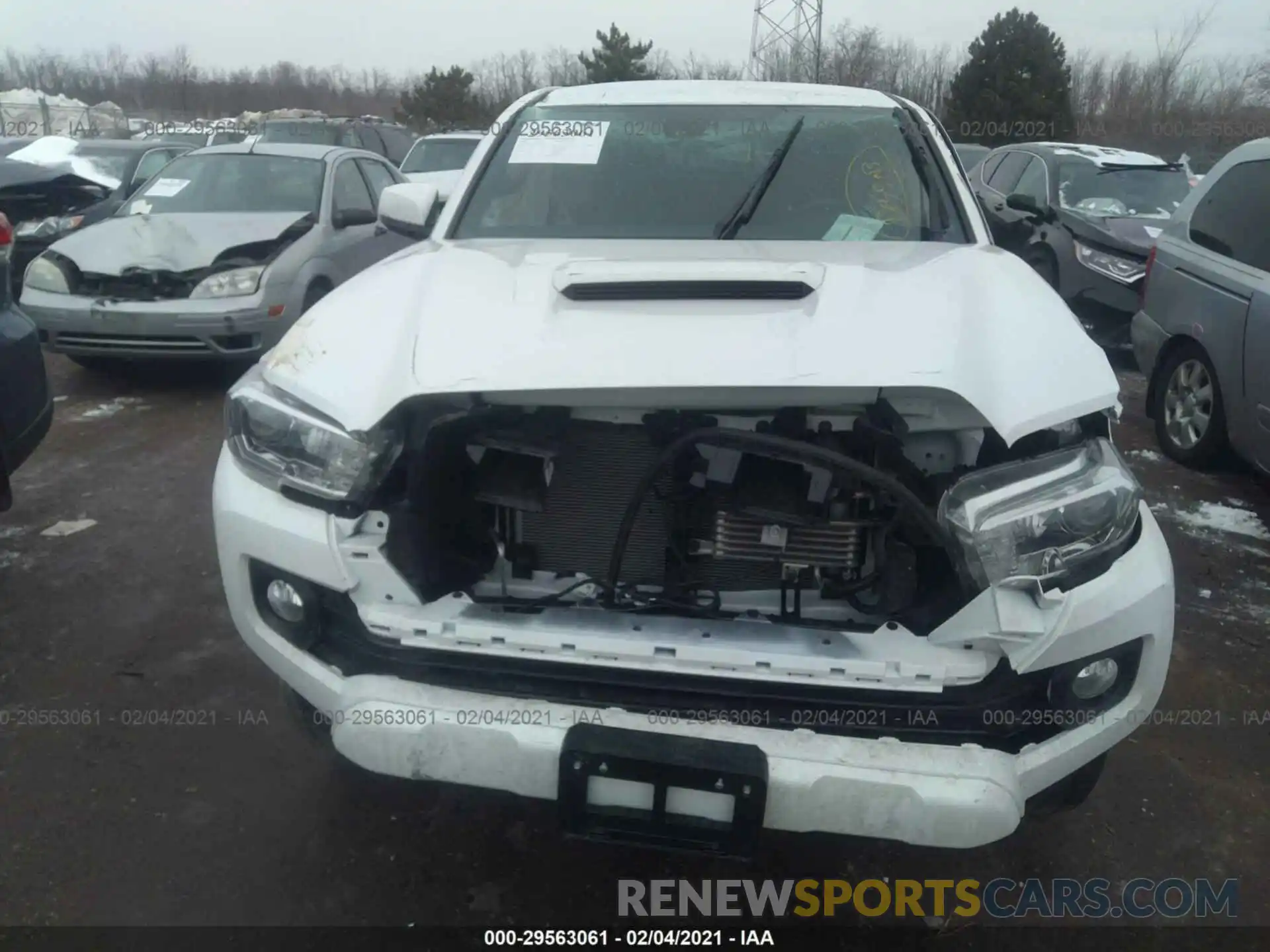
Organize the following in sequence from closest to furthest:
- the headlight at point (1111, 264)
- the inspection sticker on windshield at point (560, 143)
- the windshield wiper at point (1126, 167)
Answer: the inspection sticker on windshield at point (560, 143) < the headlight at point (1111, 264) < the windshield wiper at point (1126, 167)

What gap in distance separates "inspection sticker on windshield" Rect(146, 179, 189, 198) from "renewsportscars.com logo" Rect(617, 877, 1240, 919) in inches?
245

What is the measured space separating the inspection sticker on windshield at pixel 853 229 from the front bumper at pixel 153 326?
4066mm

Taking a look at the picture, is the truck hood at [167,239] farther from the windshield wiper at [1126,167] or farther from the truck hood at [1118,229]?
the windshield wiper at [1126,167]

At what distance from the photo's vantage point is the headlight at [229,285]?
5.84 m

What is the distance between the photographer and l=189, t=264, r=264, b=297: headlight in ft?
19.1

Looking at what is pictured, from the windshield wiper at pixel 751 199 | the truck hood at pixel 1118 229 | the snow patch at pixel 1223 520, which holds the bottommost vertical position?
the snow patch at pixel 1223 520

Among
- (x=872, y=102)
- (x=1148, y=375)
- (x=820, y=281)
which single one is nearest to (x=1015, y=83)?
(x=1148, y=375)

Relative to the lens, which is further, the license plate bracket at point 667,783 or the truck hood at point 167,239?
the truck hood at point 167,239

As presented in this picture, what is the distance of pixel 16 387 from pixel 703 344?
286 centimetres

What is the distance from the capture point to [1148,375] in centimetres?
548

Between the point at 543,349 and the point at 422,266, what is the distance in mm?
765

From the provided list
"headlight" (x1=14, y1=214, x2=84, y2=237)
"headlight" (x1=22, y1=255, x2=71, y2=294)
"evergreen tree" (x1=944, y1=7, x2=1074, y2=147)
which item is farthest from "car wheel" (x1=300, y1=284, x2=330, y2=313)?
"evergreen tree" (x1=944, y1=7, x2=1074, y2=147)

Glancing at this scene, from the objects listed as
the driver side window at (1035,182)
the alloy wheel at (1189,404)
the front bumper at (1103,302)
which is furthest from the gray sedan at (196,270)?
the driver side window at (1035,182)

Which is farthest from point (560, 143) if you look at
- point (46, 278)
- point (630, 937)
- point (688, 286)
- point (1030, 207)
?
point (46, 278)
